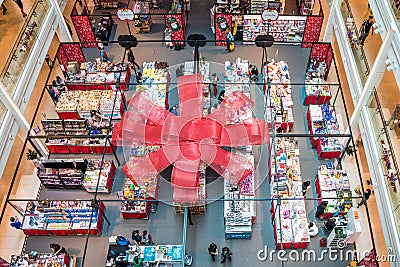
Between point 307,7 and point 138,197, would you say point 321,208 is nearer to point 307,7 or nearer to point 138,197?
point 138,197

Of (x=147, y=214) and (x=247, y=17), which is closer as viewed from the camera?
(x=147, y=214)

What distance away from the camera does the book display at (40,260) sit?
14094 millimetres

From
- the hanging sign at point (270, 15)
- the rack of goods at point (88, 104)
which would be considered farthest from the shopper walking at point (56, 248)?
the hanging sign at point (270, 15)

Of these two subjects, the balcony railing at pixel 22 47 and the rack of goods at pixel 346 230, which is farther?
the balcony railing at pixel 22 47

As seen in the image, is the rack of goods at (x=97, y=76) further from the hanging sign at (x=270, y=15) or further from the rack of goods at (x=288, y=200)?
the rack of goods at (x=288, y=200)

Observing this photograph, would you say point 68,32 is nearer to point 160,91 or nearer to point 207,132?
point 160,91

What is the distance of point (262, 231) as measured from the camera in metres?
15.2

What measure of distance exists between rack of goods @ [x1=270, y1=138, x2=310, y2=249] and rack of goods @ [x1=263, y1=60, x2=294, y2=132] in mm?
882

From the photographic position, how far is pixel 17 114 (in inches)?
606

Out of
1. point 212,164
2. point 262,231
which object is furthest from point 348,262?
point 212,164

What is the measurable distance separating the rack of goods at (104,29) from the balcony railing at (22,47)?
3105 mm

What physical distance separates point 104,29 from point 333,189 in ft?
42.4

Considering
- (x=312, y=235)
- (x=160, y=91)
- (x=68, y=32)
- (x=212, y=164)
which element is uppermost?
(x=68, y=32)

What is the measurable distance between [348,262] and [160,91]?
9.57 metres
